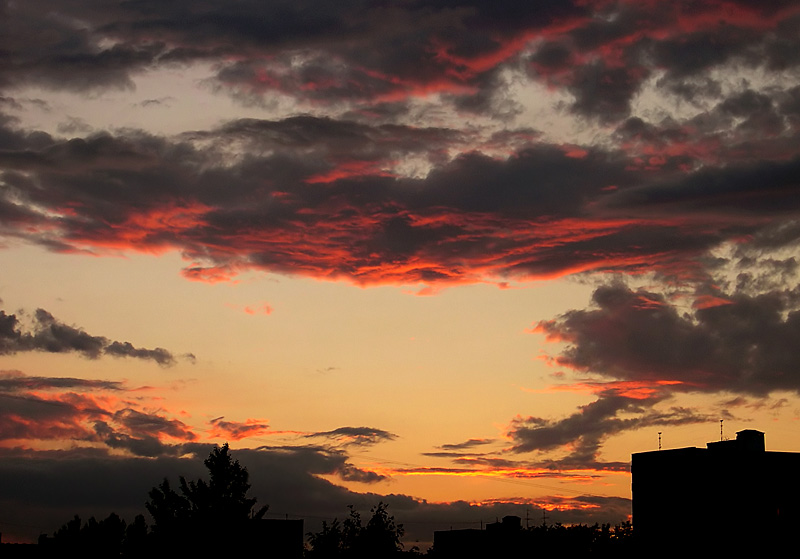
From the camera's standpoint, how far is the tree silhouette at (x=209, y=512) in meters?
83.9

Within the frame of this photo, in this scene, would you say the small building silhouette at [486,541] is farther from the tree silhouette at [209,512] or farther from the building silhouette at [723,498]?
the tree silhouette at [209,512]

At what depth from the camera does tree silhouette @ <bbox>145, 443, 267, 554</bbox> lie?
8394cm

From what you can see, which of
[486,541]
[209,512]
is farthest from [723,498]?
[209,512]

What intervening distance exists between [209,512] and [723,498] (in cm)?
5132

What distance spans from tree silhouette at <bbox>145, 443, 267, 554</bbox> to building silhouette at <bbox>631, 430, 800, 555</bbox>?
44.0 m

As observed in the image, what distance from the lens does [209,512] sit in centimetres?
8694

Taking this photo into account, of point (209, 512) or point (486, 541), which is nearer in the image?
point (209, 512)

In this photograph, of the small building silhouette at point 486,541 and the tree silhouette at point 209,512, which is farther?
the small building silhouette at point 486,541

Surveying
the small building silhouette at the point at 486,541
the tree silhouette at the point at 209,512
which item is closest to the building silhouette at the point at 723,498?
the small building silhouette at the point at 486,541

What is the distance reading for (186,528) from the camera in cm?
8456

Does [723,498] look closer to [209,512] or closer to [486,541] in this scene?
[486,541]

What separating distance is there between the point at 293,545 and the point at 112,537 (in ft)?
79.7

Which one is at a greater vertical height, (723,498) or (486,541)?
(723,498)

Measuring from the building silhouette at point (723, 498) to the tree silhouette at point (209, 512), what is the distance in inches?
1734
